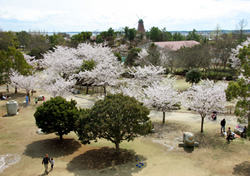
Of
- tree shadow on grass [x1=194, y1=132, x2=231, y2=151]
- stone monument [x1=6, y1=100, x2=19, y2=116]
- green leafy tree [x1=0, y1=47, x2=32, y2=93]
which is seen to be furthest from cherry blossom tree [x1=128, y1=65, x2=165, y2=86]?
green leafy tree [x1=0, y1=47, x2=32, y2=93]

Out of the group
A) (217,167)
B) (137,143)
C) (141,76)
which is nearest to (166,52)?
(141,76)

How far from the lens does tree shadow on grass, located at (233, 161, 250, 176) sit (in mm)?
11011

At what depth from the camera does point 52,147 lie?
14.7 meters

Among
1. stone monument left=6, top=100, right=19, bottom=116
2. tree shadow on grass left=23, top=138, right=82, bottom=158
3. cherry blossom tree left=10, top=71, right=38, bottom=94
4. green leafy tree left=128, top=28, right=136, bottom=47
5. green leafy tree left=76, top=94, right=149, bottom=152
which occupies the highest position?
green leafy tree left=128, top=28, right=136, bottom=47

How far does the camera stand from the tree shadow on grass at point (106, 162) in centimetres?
1186

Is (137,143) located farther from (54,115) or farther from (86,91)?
(86,91)

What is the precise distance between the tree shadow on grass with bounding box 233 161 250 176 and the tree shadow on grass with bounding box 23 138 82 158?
1031 cm

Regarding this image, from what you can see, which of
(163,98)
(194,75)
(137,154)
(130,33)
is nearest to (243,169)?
(137,154)

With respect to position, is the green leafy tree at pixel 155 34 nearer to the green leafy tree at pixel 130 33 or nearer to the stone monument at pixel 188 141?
the green leafy tree at pixel 130 33

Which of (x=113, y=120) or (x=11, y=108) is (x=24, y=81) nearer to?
(x=11, y=108)

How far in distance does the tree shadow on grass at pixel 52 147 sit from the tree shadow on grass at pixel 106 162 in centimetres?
131

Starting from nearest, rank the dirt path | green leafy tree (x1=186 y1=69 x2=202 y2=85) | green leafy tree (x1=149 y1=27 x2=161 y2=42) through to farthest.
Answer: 1. the dirt path
2. green leafy tree (x1=186 y1=69 x2=202 y2=85)
3. green leafy tree (x1=149 y1=27 x2=161 y2=42)

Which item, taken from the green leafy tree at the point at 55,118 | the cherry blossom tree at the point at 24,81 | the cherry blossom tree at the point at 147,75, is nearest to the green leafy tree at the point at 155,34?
the cherry blossom tree at the point at 147,75

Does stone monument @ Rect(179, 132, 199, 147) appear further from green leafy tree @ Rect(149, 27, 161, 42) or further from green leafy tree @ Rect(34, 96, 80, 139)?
green leafy tree @ Rect(149, 27, 161, 42)
